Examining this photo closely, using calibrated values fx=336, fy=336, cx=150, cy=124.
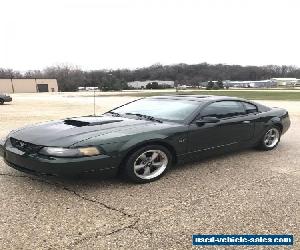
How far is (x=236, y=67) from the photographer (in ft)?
438

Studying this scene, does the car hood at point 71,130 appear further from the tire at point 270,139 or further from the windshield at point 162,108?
the tire at point 270,139

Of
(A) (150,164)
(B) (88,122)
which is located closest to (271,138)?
(A) (150,164)

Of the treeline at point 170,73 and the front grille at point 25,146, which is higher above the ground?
the treeline at point 170,73

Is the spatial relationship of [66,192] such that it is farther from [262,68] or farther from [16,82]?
[262,68]

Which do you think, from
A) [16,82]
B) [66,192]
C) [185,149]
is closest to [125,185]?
[66,192]

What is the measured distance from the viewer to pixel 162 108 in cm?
542

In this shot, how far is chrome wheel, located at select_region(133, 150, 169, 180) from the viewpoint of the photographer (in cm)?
440

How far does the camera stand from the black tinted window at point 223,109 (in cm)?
527

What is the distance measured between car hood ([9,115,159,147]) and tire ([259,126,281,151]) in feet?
8.47

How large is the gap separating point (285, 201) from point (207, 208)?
96cm

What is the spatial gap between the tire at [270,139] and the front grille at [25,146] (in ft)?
13.5

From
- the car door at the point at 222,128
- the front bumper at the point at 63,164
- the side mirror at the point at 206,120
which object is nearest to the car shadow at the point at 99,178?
the front bumper at the point at 63,164

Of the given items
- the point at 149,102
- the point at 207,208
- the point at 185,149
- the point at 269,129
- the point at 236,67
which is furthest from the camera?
the point at 236,67

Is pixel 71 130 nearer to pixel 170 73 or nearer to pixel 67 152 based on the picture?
pixel 67 152
